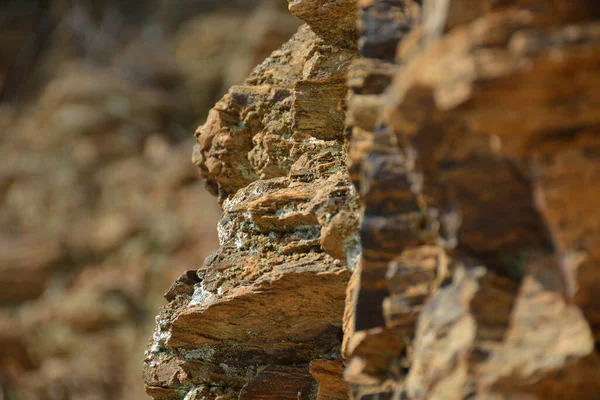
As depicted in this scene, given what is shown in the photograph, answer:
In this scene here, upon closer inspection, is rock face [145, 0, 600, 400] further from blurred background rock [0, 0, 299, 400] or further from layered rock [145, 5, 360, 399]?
blurred background rock [0, 0, 299, 400]

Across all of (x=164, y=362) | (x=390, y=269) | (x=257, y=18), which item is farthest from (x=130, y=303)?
(x=390, y=269)

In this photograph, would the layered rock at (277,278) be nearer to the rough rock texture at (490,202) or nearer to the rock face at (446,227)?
the rock face at (446,227)

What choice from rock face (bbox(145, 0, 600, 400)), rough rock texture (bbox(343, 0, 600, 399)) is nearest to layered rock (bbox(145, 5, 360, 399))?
rock face (bbox(145, 0, 600, 400))

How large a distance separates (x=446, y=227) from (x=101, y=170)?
14994 millimetres

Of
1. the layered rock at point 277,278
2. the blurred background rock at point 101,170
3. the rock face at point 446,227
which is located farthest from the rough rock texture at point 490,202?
the blurred background rock at point 101,170

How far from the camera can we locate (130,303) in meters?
14.3

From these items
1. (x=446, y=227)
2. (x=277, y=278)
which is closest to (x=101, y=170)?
(x=277, y=278)

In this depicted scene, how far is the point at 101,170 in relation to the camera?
1659cm

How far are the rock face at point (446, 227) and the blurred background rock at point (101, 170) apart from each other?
994 cm

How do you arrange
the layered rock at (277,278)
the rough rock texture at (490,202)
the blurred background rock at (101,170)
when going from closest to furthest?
the rough rock texture at (490,202)
the layered rock at (277,278)
the blurred background rock at (101,170)

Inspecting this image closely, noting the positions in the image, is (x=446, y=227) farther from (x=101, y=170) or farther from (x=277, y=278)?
(x=101, y=170)

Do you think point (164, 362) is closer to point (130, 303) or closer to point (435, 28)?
point (435, 28)

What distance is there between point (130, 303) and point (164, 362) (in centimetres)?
977

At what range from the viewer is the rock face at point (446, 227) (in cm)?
230
